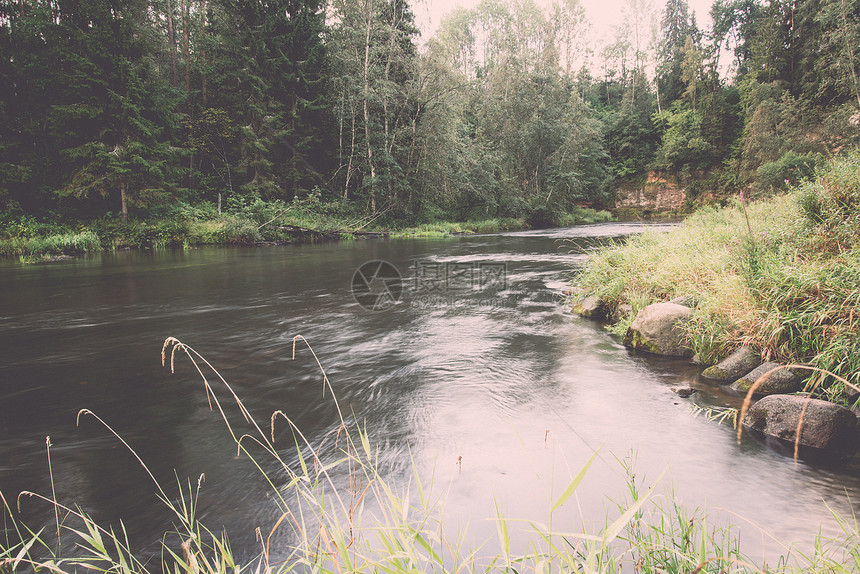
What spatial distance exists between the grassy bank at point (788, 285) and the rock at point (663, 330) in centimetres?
20

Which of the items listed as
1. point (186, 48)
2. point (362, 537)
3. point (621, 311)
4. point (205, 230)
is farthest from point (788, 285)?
point (186, 48)

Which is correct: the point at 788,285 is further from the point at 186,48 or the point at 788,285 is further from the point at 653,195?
the point at 653,195

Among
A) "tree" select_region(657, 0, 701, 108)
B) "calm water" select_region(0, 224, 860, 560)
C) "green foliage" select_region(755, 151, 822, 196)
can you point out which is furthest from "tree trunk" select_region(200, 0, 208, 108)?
"tree" select_region(657, 0, 701, 108)

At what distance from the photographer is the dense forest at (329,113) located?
886 inches

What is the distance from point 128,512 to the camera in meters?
2.99

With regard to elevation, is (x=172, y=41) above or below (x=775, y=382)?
above

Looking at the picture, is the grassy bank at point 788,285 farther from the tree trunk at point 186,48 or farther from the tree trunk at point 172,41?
the tree trunk at point 172,41

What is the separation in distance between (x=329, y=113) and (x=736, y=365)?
33.9 m

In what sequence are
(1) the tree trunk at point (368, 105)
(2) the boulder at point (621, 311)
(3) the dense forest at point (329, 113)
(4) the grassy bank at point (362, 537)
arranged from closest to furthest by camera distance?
(4) the grassy bank at point (362, 537) → (2) the boulder at point (621, 311) → (3) the dense forest at point (329, 113) → (1) the tree trunk at point (368, 105)

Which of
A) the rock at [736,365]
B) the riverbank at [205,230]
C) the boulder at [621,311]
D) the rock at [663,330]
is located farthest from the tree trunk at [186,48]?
the rock at [736,365]

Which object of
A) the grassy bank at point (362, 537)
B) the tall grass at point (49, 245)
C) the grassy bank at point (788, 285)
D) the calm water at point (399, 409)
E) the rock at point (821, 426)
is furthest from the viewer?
the tall grass at point (49, 245)

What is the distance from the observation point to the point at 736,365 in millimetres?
5027

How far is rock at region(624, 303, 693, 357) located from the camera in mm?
5969

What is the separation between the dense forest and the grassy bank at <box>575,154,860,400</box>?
11.1 meters
